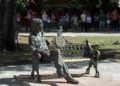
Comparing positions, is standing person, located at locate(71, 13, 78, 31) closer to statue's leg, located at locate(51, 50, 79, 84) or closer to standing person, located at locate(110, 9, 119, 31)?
standing person, located at locate(110, 9, 119, 31)

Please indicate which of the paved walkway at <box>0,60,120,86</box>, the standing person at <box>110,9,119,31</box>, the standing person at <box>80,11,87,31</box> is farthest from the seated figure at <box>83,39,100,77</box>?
the standing person at <box>110,9,119,31</box>

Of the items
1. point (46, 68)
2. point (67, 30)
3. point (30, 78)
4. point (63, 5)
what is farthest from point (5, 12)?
point (63, 5)

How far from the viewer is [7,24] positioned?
761 inches

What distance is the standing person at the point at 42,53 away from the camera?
10.0m

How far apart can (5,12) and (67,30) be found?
13.2m

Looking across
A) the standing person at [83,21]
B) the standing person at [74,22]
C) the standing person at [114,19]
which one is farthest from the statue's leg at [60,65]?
the standing person at [114,19]

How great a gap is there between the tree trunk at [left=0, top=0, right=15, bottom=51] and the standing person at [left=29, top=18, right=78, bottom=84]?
353 inches

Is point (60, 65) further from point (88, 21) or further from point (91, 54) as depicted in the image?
point (88, 21)

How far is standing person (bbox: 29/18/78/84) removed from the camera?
1003 centimetres

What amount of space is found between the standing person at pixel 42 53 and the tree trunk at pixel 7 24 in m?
8.98

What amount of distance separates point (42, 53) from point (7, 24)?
9.36 m

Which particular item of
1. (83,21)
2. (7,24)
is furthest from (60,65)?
(83,21)

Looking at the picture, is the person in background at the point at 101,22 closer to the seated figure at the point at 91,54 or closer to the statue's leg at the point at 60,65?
the seated figure at the point at 91,54

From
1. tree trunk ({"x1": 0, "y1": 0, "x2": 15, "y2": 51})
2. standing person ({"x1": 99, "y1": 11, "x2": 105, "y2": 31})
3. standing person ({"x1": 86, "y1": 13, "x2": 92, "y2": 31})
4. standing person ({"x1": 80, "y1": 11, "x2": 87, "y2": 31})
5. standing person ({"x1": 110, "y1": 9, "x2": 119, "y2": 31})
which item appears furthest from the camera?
standing person ({"x1": 99, "y1": 11, "x2": 105, "y2": 31})
